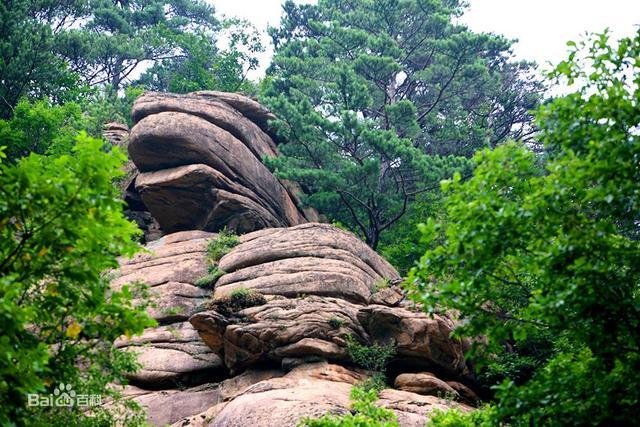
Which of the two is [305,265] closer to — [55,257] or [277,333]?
[277,333]

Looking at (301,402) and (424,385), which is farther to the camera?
(424,385)

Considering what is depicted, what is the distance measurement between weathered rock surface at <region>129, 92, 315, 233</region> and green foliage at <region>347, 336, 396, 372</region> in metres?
8.63

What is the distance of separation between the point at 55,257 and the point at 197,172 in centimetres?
1574

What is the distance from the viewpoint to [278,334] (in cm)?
1645

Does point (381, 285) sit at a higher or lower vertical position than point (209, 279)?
lower

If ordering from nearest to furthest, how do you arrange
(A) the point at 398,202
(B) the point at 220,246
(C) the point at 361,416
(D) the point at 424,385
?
(C) the point at 361,416 < (D) the point at 424,385 < (B) the point at 220,246 < (A) the point at 398,202

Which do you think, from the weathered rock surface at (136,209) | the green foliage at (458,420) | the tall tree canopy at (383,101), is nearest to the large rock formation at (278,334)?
the green foliage at (458,420)

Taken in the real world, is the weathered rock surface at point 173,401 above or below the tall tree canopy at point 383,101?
below

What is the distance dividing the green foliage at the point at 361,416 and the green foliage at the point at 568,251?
9.94ft

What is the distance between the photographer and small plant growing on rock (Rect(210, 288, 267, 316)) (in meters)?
17.3

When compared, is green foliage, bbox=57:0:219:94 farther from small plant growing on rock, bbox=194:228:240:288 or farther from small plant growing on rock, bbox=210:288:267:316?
small plant growing on rock, bbox=210:288:267:316

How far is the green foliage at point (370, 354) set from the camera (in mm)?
16547

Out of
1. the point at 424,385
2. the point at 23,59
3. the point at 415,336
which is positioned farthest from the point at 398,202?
the point at 23,59

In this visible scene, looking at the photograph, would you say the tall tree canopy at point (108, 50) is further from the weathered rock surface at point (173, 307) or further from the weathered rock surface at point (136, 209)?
the weathered rock surface at point (173, 307)
